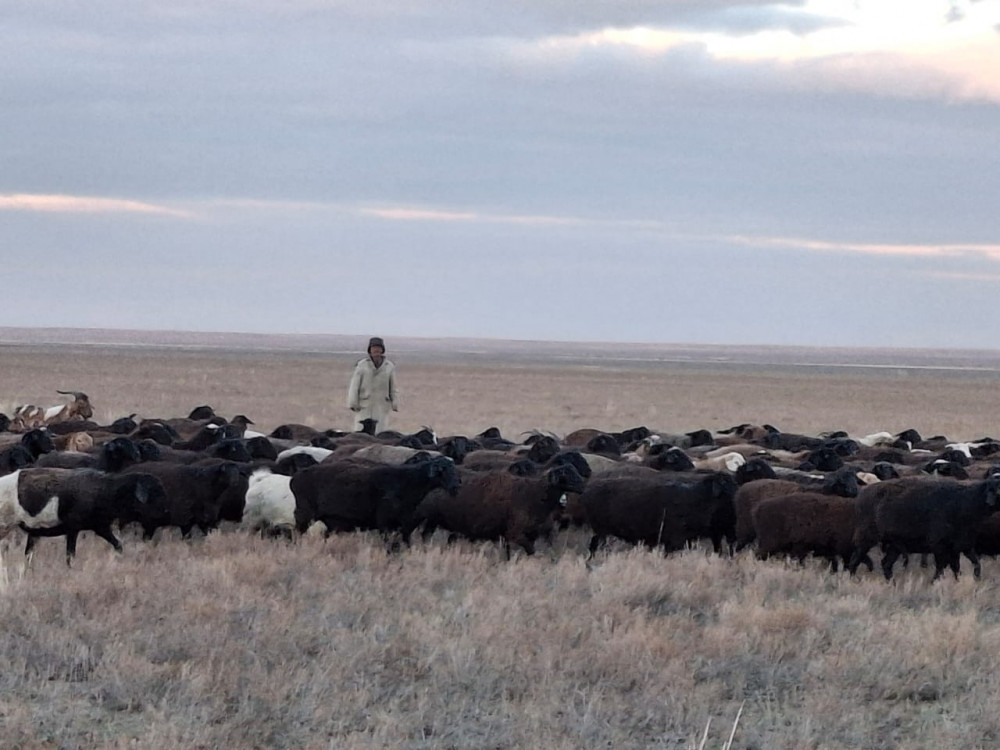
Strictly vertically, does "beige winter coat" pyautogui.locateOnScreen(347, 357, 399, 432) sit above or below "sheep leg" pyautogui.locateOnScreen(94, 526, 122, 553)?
above

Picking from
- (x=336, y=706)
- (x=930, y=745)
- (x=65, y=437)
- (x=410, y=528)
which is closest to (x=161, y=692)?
(x=336, y=706)

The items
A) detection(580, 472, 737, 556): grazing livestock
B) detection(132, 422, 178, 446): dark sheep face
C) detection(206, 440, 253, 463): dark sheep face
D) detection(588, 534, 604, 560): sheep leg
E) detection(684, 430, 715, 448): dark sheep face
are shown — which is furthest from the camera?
detection(684, 430, 715, 448): dark sheep face

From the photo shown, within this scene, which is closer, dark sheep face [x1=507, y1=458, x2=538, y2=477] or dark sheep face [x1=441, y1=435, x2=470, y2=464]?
dark sheep face [x1=507, y1=458, x2=538, y2=477]

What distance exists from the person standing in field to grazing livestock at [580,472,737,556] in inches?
233

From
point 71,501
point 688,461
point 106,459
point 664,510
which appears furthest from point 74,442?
point 664,510

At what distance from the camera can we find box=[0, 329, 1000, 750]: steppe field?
6652 millimetres

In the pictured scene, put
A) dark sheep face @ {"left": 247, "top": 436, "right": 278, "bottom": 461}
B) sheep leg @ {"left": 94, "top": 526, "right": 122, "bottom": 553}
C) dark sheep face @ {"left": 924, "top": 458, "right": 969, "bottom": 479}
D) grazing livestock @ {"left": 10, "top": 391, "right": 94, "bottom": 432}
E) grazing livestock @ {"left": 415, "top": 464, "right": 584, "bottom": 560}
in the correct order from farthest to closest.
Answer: grazing livestock @ {"left": 10, "top": 391, "right": 94, "bottom": 432}, dark sheep face @ {"left": 247, "top": 436, "right": 278, "bottom": 461}, dark sheep face @ {"left": 924, "top": 458, "right": 969, "bottom": 479}, grazing livestock @ {"left": 415, "top": 464, "right": 584, "bottom": 560}, sheep leg @ {"left": 94, "top": 526, "right": 122, "bottom": 553}

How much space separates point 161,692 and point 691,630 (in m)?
3.38

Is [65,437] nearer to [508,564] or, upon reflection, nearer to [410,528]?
[410,528]

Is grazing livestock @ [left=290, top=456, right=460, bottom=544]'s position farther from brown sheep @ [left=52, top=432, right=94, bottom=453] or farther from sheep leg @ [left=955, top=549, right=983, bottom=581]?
brown sheep @ [left=52, top=432, right=94, bottom=453]

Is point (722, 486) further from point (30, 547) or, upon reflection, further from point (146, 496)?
point (30, 547)

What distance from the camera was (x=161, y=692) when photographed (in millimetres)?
6938

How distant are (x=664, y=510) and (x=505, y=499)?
1.39m

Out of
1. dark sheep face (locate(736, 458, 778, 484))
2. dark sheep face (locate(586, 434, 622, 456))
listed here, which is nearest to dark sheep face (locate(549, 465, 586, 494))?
dark sheep face (locate(736, 458, 778, 484))
